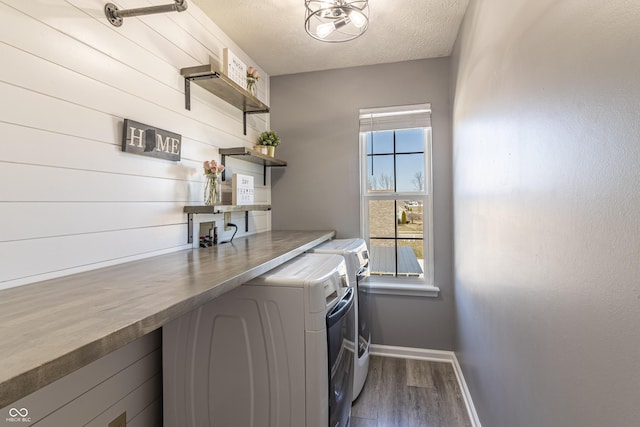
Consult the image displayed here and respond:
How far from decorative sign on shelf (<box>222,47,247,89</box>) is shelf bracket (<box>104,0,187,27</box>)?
0.66 meters

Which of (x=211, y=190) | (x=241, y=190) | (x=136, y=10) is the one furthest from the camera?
(x=241, y=190)

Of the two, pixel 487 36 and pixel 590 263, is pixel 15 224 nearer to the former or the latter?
pixel 590 263

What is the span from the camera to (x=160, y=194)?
152cm

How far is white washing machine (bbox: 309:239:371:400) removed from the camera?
194cm

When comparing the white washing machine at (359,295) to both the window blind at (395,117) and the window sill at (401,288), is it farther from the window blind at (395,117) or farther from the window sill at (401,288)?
the window blind at (395,117)

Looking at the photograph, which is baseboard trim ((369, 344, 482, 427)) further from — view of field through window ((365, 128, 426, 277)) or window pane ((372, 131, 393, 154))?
window pane ((372, 131, 393, 154))

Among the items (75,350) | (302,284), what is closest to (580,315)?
(302,284)

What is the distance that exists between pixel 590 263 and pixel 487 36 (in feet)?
4.10

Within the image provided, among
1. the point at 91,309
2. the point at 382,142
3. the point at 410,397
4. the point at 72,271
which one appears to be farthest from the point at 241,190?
the point at 410,397

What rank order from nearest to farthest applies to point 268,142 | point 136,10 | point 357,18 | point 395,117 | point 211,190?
point 136,10, point 357,18, point 211,190, point 268,142, point 395,117

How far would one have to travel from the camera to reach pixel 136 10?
123cm

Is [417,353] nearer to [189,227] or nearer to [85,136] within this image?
[189,227]

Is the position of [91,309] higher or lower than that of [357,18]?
lower

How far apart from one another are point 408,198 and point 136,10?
2.21 metres
